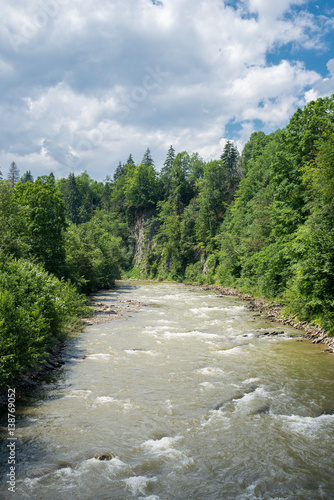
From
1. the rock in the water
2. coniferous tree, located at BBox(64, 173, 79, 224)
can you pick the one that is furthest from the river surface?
coniferous tree, located at BBox(64, 173, 79, 224)

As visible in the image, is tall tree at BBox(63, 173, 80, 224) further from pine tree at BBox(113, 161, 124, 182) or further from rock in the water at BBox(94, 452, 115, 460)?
rock in the water at BBox(94, 452, 115, 460)

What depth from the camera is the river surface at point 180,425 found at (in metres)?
5.94

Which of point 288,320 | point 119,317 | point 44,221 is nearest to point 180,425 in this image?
point 288,320

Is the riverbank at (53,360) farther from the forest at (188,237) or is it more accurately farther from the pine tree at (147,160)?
the pine tree at (147,160)

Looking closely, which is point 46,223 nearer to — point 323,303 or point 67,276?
point 67,276

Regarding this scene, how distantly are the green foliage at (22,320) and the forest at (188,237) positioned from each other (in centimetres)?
5

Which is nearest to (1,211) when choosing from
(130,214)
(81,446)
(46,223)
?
(46,223)

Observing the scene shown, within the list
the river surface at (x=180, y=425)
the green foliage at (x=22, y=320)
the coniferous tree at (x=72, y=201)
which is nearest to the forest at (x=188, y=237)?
the green foliage at (x=22, y=320)

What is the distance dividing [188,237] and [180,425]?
6119 cm

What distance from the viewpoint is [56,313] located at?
14.9 meters

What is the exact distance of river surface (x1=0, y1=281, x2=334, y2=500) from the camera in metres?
5.94

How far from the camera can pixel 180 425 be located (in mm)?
8117

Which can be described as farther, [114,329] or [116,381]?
[114,329]

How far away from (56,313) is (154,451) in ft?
30.8
